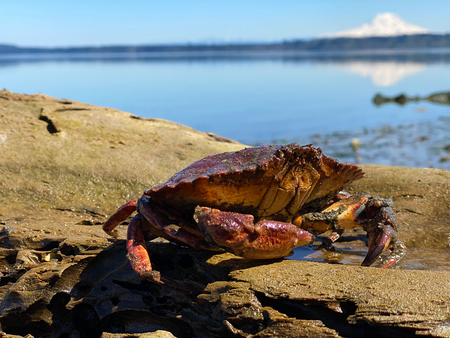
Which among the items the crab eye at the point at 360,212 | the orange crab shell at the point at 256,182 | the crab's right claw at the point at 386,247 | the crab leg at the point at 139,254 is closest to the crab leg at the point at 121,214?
the crab leg at the point at 139,254

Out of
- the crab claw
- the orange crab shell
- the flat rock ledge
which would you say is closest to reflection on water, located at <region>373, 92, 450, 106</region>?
the flat rock ledge

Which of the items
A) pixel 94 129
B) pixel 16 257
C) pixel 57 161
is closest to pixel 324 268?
pixel 16 257

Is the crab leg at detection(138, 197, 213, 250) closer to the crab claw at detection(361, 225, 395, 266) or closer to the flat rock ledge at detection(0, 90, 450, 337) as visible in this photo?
the flat rock ledge at detection(0, 90, 450, 337)

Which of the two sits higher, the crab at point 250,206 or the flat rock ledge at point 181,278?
the crab at point 250,206

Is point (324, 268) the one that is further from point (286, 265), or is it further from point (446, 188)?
point (446, 188)

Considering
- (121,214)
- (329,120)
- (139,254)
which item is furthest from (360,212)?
(329,120)

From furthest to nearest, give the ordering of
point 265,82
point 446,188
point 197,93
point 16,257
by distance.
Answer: point 265,82 → point 197,93 → point 446,188 → point 16,257

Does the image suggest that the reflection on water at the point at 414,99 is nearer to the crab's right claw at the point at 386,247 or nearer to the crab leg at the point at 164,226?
the crab's right claw at the point at 386,247
